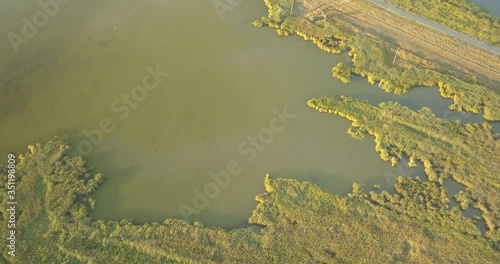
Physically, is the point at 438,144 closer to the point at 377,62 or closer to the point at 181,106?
the point at 377,62

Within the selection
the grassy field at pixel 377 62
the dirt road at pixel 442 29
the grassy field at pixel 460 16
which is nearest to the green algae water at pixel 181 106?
the grassy field at pixel 377 62

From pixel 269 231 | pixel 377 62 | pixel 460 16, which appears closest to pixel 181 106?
pixel 269 231

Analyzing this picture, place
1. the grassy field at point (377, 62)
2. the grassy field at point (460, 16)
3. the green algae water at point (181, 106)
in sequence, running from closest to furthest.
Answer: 1. the green algae water at point (181, 106)
2. the grassy field at point (377, 62)
3. the grassy field at point (460, 16)

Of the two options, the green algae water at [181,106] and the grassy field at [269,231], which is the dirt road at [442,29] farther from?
the grassy field at [269,231]

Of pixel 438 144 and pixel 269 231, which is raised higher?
pixel 438 144

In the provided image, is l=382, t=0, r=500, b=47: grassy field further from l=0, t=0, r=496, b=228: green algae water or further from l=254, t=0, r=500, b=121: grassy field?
l=0, t=0, r=496, b=228: green algae water

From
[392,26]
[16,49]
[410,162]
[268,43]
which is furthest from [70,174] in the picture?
[392,26]
